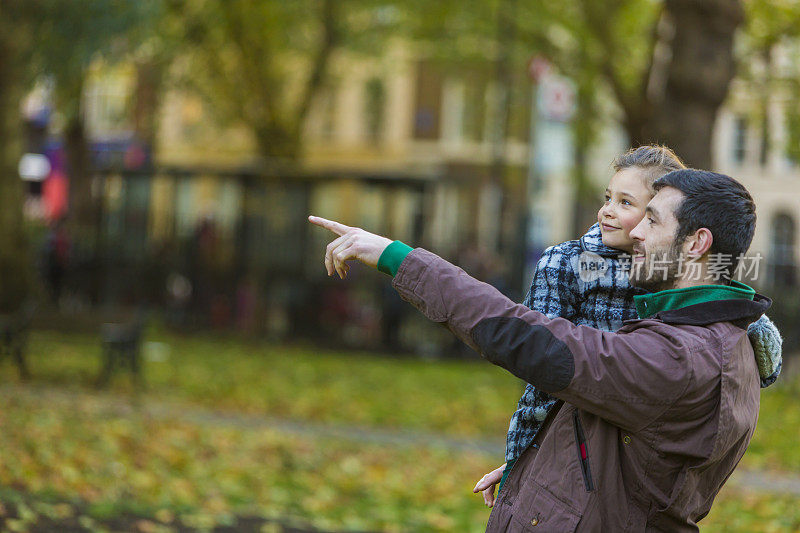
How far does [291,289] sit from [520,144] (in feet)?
89.0

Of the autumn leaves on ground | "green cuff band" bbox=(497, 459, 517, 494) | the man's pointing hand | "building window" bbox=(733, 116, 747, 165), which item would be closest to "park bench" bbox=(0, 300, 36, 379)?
the autumn leaves on ground

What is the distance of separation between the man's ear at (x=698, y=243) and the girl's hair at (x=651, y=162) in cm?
26

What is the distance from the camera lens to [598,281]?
286 centimetres

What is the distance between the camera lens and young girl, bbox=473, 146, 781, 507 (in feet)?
9.32

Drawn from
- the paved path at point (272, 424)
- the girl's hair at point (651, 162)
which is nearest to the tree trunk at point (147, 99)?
the paved path at point (272, 424)

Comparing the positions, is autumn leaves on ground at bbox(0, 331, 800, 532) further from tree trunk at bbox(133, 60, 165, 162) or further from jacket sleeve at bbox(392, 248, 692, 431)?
tree trunk at bbox(133, 60, 165, 162)

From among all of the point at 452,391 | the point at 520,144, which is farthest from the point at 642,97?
the point at 520,144

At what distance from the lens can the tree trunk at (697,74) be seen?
1259 cm

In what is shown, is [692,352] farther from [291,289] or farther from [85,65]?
[291,289]

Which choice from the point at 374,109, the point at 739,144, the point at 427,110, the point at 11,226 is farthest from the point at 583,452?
the point at 739,144

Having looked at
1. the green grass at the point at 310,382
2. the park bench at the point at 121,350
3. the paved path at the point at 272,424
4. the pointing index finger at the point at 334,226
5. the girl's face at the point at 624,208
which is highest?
the girl's face at the point at 624,208

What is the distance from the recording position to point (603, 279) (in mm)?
2857

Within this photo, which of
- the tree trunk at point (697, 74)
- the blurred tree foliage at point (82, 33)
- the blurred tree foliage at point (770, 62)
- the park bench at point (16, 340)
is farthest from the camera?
the blurred tree foliage at point (770, 62)

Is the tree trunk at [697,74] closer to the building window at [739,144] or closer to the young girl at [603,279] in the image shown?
the young girl at [603,279]
